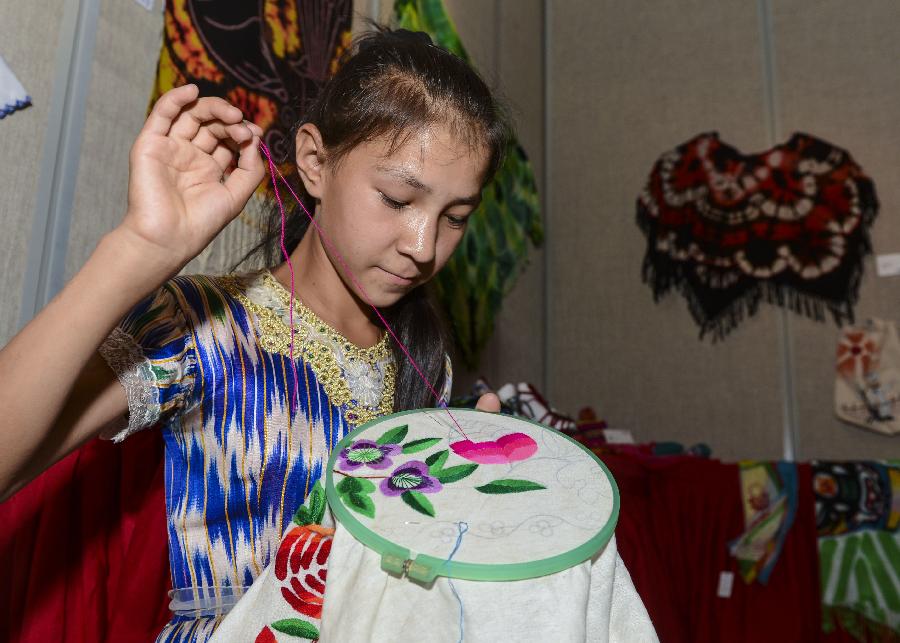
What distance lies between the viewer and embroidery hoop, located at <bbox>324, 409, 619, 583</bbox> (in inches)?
18.7

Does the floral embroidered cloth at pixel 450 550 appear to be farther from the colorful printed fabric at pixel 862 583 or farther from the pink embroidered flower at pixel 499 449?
the colorful printed fabric at pixel 862 583

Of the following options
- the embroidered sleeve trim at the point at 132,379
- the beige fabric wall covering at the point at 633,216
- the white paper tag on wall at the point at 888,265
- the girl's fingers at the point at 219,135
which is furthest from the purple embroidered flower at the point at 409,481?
the white paper tag on wall at the point at 888,265

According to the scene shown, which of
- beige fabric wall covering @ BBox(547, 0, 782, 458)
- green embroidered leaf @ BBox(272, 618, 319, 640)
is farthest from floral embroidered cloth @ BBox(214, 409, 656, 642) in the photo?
beige fabric wall covering @ BBox(547, 0, 782, 458)

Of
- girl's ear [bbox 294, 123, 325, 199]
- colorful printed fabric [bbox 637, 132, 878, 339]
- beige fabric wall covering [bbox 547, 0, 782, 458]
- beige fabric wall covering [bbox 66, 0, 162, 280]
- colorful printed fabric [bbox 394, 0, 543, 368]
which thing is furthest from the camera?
beige fabric wall covering [bbox 547, 0, 782, 458]

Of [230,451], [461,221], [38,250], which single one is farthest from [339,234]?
[38,250]

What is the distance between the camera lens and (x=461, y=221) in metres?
0.80

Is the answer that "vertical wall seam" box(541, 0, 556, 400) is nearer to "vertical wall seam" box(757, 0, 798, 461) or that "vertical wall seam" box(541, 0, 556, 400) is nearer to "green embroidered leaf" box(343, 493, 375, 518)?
"vertical wall seam" box(757, 0, 798, 461)

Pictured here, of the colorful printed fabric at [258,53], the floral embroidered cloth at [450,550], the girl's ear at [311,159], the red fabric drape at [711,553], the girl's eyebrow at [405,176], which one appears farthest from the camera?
the red fabric drape at [711,553]

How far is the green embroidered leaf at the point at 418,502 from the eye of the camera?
517mm

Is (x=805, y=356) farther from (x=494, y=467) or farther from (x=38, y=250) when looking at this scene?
(x=38, y=250)

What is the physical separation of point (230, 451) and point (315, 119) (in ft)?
1.39

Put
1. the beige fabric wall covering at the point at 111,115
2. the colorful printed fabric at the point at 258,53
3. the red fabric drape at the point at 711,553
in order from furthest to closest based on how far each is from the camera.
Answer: the red fabric drape at the point at 711,553 < the colorful printed fabric at the point at 258,53 < the beige fabric wall covering at the point at 111,115

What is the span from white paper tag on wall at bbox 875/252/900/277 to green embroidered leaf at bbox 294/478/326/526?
7.36ft

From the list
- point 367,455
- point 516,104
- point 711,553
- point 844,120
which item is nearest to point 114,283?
point 367,455
